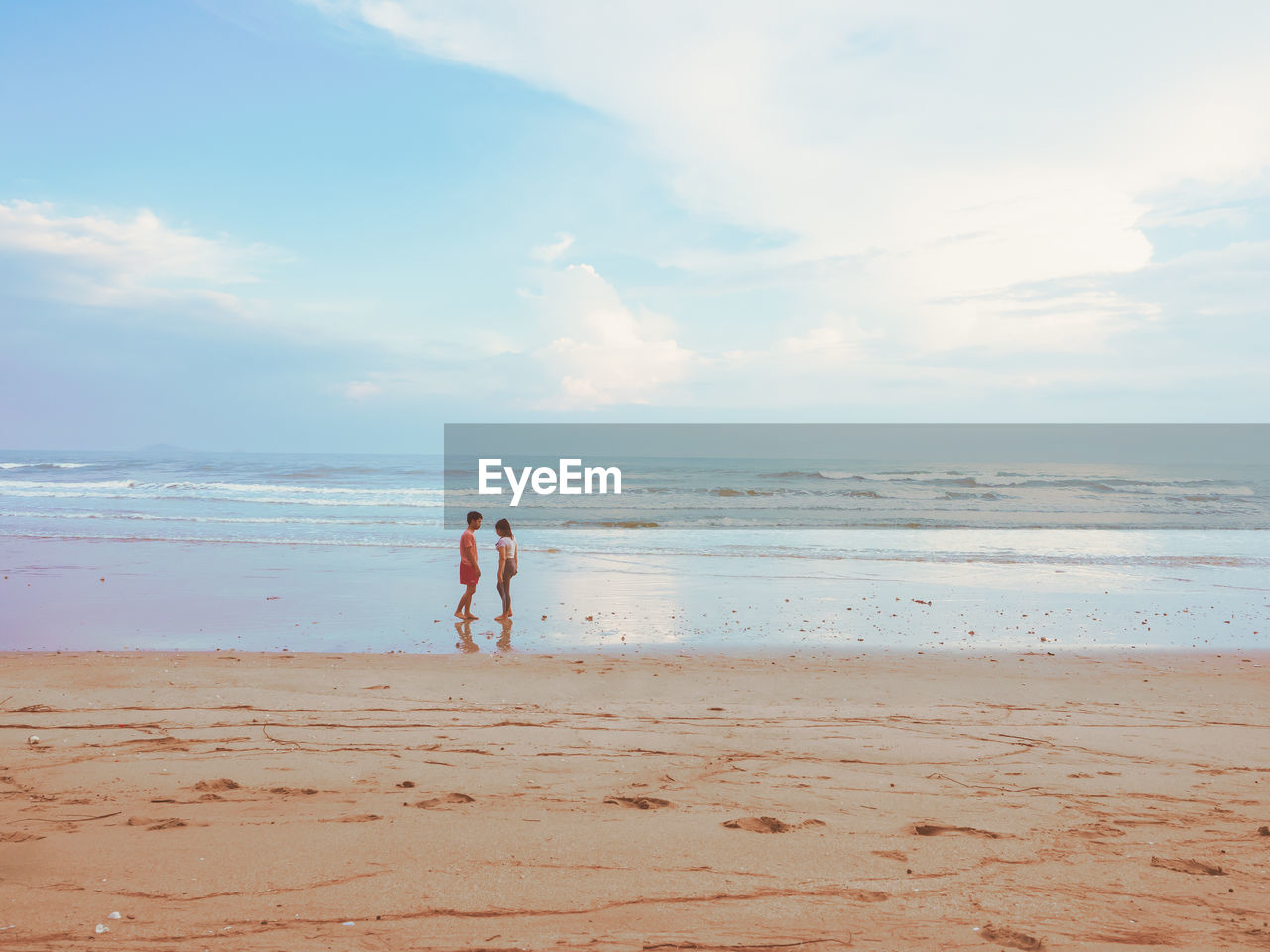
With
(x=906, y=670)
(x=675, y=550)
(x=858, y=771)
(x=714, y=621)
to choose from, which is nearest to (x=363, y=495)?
(x=675, y=550)

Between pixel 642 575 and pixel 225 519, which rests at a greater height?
pixel 225 519

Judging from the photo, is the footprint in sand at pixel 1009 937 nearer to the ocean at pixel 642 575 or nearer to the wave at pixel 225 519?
the ocean at pixel 642 575

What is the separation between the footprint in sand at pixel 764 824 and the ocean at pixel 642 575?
5441 mm

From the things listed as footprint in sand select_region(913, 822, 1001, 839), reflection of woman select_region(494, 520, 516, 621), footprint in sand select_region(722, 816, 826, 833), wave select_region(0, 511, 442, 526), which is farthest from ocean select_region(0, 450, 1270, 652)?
footprint in sand select_region(913, 822, 1001, 839)

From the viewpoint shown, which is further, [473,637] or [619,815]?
[473,637]

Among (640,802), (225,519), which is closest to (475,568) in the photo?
(640,802)

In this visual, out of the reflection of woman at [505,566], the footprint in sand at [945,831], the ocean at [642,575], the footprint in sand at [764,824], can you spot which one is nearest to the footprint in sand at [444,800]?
the footprint in sand at [764,824]

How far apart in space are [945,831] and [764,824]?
0.99 m

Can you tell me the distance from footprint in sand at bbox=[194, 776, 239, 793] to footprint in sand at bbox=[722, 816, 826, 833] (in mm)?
3022

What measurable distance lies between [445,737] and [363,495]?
34.9 m

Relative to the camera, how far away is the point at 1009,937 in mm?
3303

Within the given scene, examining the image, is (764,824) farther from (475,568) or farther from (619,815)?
(475,568)

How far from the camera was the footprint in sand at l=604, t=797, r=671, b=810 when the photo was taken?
4.61 m

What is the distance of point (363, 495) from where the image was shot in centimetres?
3872
